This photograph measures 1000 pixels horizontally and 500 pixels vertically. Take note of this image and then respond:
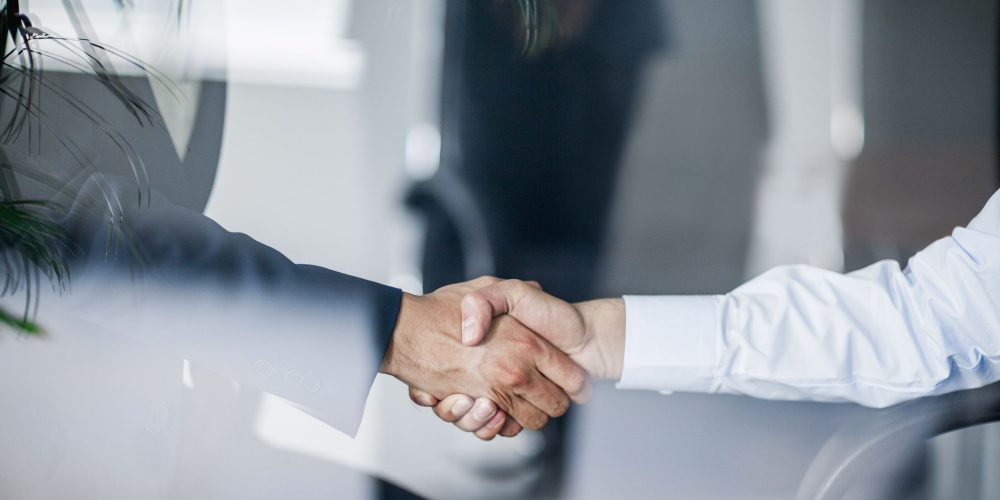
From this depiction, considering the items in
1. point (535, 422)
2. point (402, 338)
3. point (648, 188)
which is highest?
point (648, 188)

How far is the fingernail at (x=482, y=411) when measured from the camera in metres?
0.78

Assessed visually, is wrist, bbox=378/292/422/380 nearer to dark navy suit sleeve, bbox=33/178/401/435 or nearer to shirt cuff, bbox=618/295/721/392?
dark navy suit sleeve, bbox=33/178/401/435

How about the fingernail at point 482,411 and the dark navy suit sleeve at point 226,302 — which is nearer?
the dark navy suit sleeve at point 226,302

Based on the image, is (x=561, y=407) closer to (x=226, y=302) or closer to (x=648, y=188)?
(x=648, y=188)

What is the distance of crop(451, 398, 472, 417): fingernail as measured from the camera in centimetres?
78

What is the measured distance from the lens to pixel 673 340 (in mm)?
808

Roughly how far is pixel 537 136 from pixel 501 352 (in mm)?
228

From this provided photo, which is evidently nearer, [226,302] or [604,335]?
[226,302]

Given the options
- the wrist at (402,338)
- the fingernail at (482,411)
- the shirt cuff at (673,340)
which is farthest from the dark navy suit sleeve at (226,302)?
the shirt cuff at (673,340)

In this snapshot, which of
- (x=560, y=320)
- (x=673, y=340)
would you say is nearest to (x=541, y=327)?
(x=560, y=320)

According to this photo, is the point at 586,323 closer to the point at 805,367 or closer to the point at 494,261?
the point at 494,261

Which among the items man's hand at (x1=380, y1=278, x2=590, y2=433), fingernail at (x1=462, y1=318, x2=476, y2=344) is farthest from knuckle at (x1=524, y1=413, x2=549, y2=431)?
fingernail at (x1=462, y1=318, x2=476, y2=344)

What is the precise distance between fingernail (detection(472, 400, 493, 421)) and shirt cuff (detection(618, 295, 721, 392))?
0.14m

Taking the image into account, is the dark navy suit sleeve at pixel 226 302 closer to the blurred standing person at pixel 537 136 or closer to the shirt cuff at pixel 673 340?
the blurred standing person at pixel 537 136
